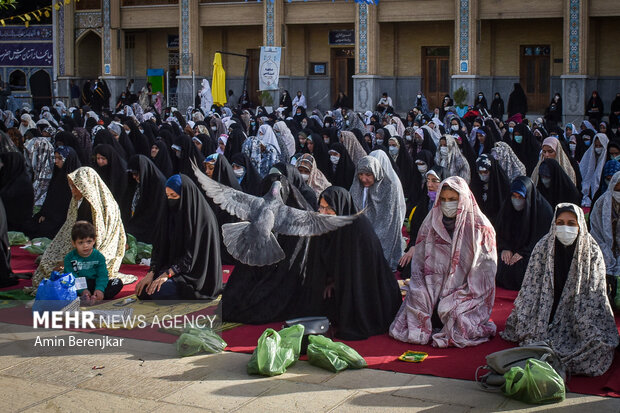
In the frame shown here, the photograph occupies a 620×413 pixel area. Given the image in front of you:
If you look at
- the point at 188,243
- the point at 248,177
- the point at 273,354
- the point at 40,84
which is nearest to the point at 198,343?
the point at 273,354

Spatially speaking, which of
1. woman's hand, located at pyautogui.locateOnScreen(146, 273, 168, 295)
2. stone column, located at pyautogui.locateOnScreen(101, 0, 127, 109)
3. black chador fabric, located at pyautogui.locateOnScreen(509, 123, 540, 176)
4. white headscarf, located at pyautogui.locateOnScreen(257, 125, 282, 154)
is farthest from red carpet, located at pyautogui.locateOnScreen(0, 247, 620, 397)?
stone column, located at pyautogui.locateOnScreen(101, 0, 127, 109)

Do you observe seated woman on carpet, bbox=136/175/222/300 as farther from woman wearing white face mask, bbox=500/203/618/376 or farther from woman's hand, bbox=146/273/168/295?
woman wearing white face mask, bbox=500/203/618/376

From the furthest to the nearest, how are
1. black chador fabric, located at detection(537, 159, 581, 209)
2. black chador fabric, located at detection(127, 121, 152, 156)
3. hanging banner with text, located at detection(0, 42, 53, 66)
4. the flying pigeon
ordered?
hanging banner with text, located at detection(0, 42, 53, 66)
black chador fabric, located at detection(127, 121, 152, 156)
black chador fabric, located at detection(537, 159, 581, 209)
the flying pigeon

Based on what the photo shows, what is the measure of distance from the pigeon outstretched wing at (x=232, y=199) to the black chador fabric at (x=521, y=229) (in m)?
2.18

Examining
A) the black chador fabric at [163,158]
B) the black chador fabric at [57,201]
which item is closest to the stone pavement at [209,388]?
the black chador fabric at [57,201]

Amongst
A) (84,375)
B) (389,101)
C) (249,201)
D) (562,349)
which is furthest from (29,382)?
(389,101)

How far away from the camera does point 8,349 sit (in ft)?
17.4

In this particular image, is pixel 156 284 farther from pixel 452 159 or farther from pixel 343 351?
pixel 452 159

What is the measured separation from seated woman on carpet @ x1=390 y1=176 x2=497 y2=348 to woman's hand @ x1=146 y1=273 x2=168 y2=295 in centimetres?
173

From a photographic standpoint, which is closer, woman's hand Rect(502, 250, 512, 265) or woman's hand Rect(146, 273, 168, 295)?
woman's hand Rect(146, 273, 168, 295)

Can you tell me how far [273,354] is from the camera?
15.6 feet

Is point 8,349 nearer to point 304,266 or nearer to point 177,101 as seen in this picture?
point 304,266

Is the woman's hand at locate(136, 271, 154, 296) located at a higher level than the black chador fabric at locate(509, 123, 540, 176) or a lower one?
lower

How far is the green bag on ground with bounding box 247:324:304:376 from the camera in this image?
4734 millimetres
